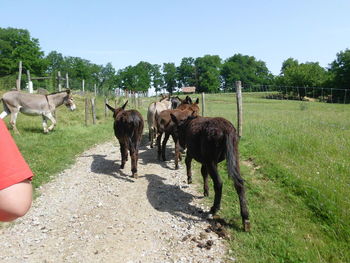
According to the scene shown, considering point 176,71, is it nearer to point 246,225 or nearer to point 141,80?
point 141,80

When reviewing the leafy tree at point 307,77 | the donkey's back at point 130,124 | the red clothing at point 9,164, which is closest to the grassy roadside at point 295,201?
the donkey's back at point 130,124

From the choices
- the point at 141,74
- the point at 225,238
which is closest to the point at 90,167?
the point at 225,238

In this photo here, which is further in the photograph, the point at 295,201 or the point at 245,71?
the point at 245,71

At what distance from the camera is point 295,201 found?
435 centimetres

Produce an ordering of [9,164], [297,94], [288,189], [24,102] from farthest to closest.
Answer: [297,94] → [24,102] → [288,189] → [9,164]

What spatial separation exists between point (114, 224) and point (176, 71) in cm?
11965

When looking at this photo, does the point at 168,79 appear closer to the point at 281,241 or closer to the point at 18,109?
the point at 18,109

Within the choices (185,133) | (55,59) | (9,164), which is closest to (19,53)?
(55,59)

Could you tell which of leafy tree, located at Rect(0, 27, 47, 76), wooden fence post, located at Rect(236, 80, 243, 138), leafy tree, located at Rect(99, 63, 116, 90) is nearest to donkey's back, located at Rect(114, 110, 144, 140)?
wooden fence post, located at Rect(236, 80, 243, 138)

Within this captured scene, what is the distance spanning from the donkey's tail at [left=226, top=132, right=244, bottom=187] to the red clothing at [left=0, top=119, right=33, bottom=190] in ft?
9.94

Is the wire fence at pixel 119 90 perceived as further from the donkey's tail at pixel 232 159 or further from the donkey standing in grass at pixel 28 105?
the donkey's tail at pixel 232 159

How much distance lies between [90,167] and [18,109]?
20.3ft

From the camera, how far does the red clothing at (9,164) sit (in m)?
1.23

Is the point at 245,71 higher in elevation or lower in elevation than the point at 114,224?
higher
